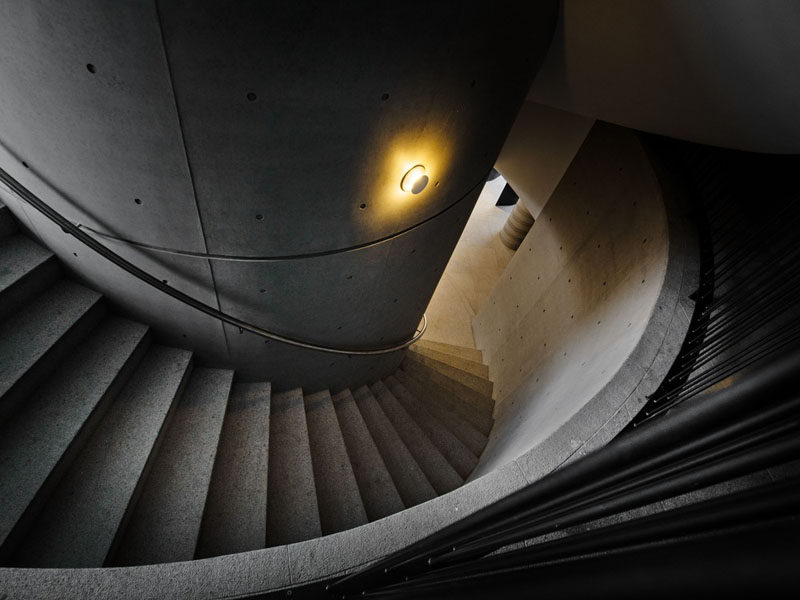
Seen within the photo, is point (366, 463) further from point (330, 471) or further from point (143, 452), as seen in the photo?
point (143, 452)

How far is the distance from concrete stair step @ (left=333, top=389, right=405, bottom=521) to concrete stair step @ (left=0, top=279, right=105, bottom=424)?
2.39m

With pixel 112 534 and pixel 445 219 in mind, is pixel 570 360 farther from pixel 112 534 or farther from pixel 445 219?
pixel 112 534

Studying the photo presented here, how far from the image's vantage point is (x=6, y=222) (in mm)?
3037

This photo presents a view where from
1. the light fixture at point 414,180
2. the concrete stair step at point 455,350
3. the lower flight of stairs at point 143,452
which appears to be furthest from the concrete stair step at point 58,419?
the concrete stair step at point 455,350

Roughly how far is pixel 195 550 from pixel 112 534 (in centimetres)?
49

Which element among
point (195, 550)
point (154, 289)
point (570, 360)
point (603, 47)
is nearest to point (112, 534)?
point (195, 550)

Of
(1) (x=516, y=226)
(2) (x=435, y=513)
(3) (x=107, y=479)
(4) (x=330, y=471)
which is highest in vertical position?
(1) (x=516, y=226)

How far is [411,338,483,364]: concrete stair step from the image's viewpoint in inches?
270

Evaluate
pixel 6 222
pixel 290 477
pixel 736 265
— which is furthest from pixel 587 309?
pixel 6 222

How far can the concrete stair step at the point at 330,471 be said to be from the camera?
359 cm

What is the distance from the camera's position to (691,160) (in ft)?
15.6

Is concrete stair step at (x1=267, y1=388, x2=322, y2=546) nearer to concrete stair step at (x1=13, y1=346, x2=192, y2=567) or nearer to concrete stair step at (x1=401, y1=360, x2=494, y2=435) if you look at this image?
concrete stair step at (x1=13, y1=346, x2=192, y2=567)

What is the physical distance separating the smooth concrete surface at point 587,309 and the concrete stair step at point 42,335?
299 cm

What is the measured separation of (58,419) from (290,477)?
1.64 meters
